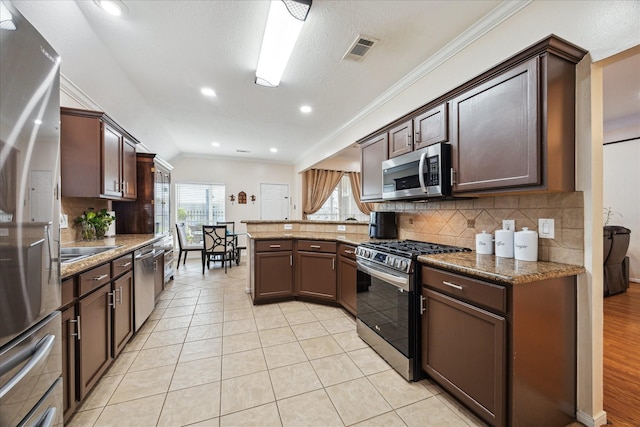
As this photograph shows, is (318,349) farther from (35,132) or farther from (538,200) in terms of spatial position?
(35,132)

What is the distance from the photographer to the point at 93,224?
2.74 m

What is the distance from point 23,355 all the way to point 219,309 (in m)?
2.45

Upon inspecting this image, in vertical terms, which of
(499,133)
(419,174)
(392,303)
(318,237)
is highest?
(499,133)

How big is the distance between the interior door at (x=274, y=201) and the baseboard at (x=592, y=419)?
6.52 meters

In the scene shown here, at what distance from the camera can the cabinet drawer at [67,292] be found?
1.35 m

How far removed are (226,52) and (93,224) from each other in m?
2.24

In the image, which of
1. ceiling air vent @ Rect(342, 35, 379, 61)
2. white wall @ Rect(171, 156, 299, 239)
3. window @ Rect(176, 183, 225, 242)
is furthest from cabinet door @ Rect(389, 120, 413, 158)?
window @ Rect(176, 183, 225, 242)

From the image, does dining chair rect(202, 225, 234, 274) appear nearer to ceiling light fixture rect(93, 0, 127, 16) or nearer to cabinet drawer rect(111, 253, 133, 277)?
cabinet drawer rect(111, 253, 133, 277)

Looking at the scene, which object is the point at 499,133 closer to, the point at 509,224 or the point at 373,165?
the point at 509,224

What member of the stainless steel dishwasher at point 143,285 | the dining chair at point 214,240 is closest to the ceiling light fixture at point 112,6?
the stainless steel dishwasher at point 143,285

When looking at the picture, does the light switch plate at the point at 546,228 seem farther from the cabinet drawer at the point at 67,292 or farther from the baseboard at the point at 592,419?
the cabinet drawer at the point at 67,292

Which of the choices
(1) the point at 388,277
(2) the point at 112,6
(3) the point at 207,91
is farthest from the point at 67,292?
(3) the point at 207,91

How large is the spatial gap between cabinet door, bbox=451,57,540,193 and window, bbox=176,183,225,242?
611 centimetres

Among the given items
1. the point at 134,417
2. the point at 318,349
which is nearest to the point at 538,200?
the point at 318,349
